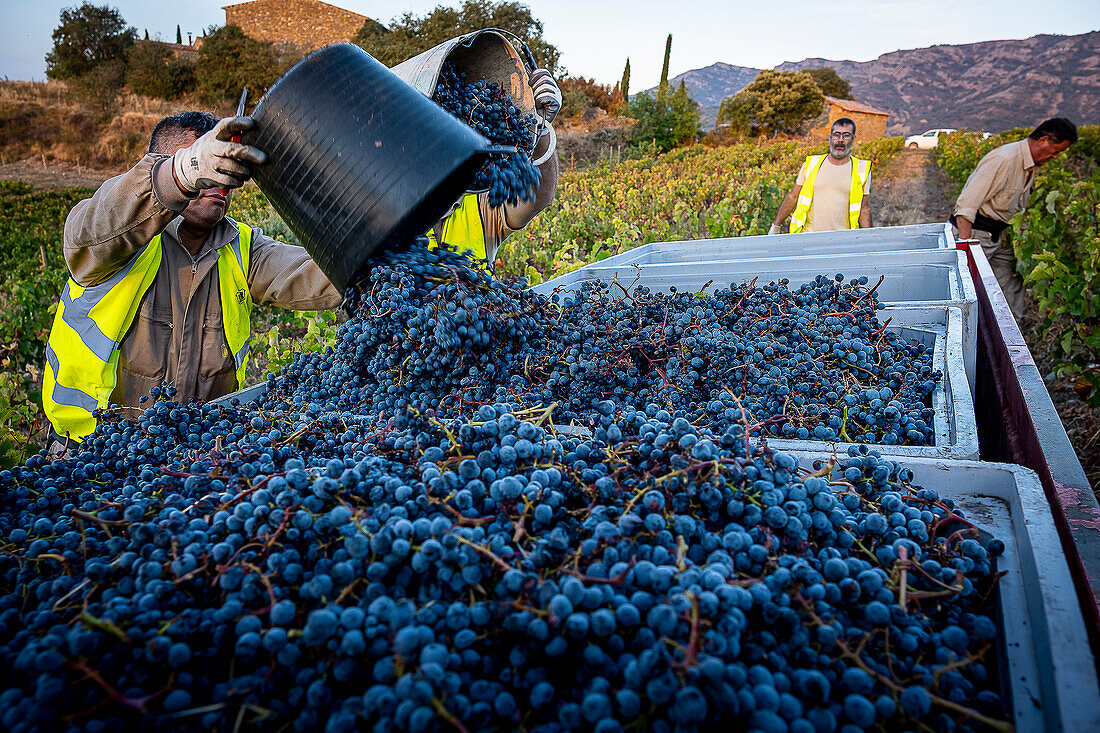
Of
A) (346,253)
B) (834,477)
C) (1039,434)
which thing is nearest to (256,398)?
(346,253)

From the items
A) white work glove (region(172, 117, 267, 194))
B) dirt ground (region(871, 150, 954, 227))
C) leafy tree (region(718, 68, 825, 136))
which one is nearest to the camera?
white work glove (region(172, 117, 267, 194))

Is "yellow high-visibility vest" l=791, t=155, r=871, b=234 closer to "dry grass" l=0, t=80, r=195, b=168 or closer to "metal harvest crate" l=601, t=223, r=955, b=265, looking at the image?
"metal harvest crate" l=601, t=223, r=955, b=265

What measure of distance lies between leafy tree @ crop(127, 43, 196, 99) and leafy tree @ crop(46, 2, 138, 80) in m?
2.35

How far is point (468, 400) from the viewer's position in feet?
4.88

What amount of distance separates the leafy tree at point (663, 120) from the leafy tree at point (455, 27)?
17.7ft

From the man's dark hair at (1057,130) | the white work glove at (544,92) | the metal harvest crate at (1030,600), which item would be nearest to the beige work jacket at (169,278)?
the white work glove at (544,92)

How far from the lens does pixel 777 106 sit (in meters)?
44.6

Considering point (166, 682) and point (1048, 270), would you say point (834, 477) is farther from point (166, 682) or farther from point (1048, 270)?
point (1048, 270)

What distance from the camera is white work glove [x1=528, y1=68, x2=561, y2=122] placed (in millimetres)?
2582

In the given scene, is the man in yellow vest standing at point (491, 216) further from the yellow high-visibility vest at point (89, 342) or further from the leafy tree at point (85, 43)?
the leafy tree at point (85, 43)

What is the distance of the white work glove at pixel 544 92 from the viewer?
8.47 ft

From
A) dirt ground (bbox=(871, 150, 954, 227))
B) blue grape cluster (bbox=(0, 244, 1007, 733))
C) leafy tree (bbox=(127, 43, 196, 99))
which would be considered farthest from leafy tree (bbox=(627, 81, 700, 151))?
blue grape cluster (bbox=(0, 244, 1007, 733))

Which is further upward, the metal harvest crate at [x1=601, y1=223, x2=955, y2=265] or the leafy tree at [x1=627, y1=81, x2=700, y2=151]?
the leafy tree at [x1=627, y1=81, x2=700, y2=151]

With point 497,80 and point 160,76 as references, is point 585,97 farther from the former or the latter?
point 497,80
